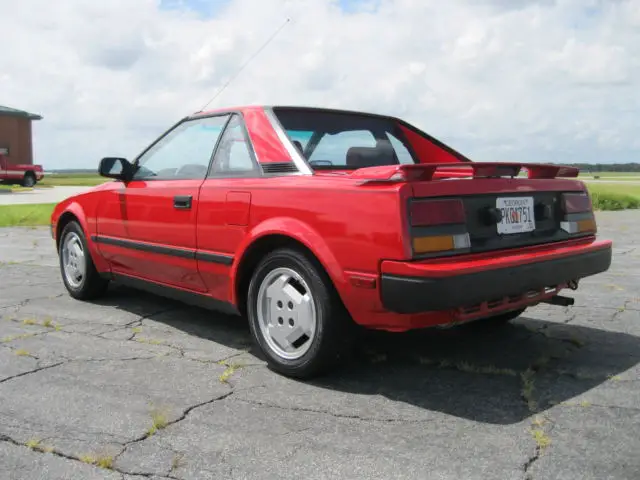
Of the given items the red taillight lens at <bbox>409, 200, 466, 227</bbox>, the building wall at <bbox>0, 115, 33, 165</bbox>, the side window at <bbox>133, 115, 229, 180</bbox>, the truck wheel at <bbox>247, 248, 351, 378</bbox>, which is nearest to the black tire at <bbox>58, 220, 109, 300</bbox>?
the side window at <bbox>133, 115, 229, 180</bbox>

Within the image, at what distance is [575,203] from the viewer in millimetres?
3744

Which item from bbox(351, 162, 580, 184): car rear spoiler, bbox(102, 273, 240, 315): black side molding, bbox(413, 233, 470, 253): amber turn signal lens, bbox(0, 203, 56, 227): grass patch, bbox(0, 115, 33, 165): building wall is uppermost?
bbox(0, 115, 33, 165): building wall

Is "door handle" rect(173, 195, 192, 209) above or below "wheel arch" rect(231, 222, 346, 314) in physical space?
above

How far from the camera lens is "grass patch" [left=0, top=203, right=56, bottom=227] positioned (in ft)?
42.5

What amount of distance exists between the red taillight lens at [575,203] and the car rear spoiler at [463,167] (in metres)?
0.13

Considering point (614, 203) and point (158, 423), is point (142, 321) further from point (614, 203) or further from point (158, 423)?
point (614, 203)

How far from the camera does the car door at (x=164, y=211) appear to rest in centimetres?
402

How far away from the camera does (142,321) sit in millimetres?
4668

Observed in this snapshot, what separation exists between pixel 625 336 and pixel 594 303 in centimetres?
105

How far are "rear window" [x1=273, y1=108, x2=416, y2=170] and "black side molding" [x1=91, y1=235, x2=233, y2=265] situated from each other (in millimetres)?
752

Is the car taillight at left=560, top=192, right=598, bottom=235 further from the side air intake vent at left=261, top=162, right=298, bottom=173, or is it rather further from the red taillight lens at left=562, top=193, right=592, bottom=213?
A: the side air intake vent at left=261, top=162, right=298, bottom=173

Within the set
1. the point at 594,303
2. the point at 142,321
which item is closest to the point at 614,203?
the point at 594,303

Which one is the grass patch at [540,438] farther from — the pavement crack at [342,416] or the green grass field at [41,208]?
the green grass field at [41,208]

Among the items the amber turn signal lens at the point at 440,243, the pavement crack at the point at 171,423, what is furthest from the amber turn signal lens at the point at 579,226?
the pavement crack at the point at 171,423
